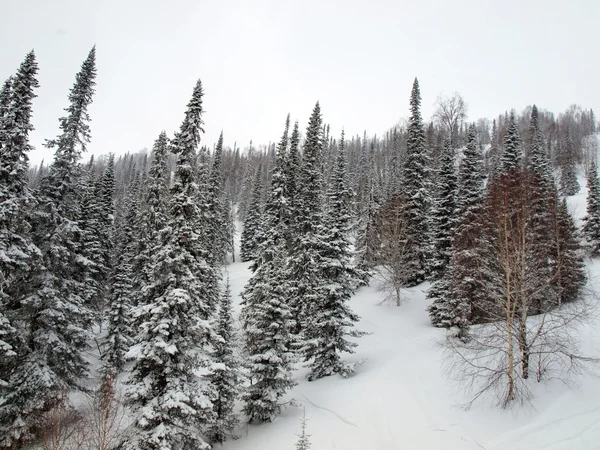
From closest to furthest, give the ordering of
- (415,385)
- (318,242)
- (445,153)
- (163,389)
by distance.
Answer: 1. (163,389)
2. (415,385)
3. (318,242)
4. (445,153)

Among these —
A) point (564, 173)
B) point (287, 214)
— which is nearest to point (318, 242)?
point (287, 214)

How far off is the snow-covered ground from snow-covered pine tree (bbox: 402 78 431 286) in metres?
11.2

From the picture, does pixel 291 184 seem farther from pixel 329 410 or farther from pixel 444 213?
pixel 329 410

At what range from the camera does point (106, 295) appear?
39875 millimetres

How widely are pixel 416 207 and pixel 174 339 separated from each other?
1095 inches

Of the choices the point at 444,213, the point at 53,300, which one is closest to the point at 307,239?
the point at 444,213

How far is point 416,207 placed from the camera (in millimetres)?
35531

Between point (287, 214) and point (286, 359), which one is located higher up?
point (287, 214)

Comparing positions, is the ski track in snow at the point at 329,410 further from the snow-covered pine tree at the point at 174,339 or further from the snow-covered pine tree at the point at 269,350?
the snow-covered pine tree at the point at 174,339

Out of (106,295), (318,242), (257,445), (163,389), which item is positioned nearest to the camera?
(163,389)

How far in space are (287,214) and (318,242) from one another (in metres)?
6.33

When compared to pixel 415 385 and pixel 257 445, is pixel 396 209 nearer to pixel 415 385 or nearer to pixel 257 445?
pixel 415 385

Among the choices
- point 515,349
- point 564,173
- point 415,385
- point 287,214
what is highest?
point 564,173

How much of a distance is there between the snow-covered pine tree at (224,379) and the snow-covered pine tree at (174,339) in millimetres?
2327
